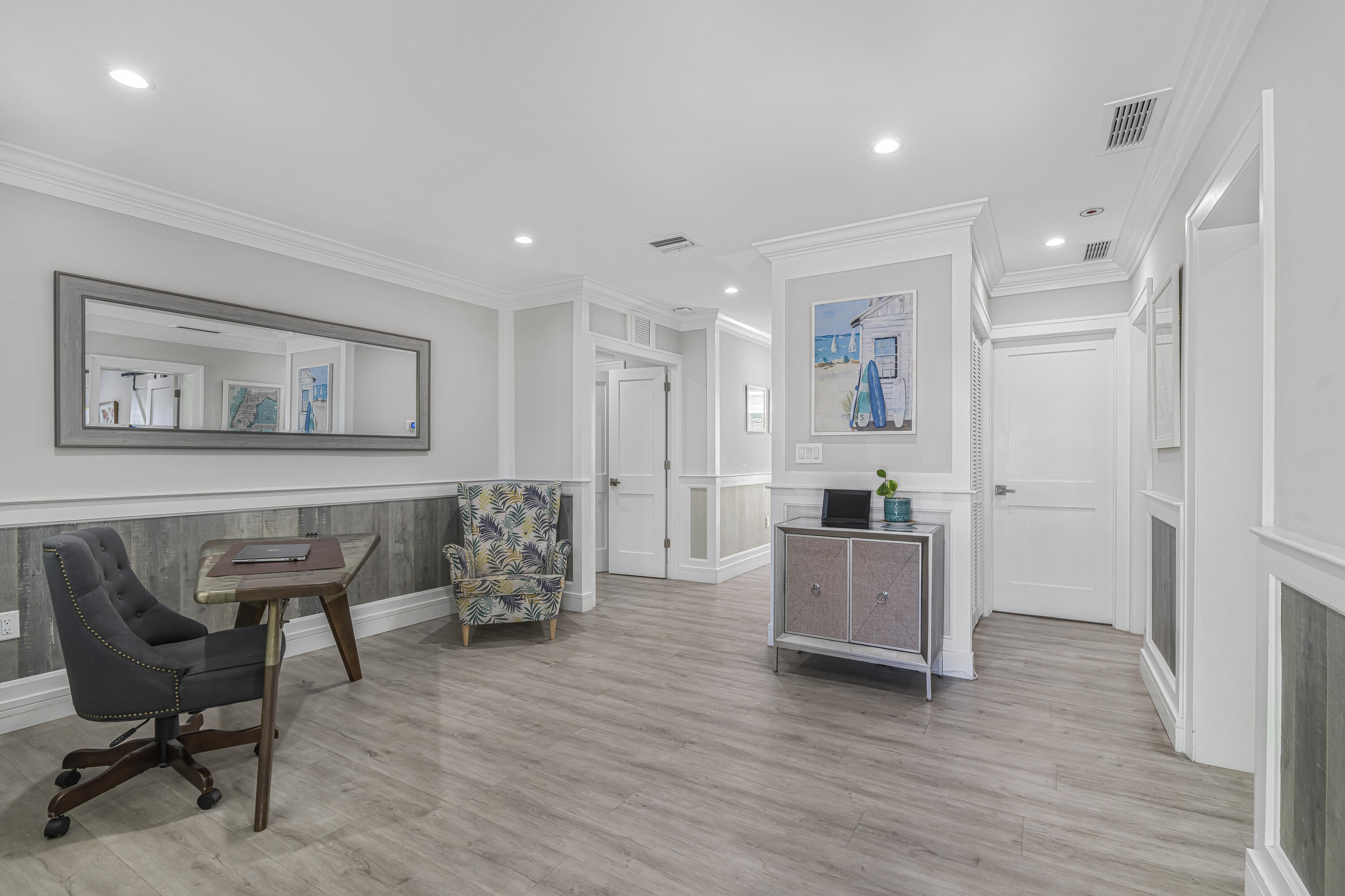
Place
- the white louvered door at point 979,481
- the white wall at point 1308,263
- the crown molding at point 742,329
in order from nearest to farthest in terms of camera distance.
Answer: the white wall at point 1308,263, the white louvered door at point 979,481, the crown molding at point 742,329

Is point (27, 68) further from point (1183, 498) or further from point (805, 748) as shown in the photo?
point (1183, 498)

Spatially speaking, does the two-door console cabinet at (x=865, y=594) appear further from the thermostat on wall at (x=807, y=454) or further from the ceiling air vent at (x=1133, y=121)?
the ceiling air vent at (x=1133, y=121)

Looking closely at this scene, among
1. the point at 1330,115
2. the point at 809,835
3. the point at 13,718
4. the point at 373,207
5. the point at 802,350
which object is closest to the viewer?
the point at 1330,115

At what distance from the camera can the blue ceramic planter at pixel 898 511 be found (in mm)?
3512

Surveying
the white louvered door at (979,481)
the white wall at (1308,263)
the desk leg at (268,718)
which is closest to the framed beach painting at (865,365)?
the white louvered door at (979,481)

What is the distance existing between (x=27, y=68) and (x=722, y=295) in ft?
13.8

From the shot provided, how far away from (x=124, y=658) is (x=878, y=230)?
13.1ft

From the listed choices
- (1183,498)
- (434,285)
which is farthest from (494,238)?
(1183,498)

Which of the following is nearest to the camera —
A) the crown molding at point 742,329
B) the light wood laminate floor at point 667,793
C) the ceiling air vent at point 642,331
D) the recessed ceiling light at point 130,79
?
the light wood laminate floor at point 667,793

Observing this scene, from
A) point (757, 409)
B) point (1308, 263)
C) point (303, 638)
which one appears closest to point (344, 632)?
point (303, 638)

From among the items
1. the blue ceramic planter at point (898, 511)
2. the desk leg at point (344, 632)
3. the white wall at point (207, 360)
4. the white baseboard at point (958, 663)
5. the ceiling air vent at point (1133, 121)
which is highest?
the ceiling air vent at point (1133, 121)

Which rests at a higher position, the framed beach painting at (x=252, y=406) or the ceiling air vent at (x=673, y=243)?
the ceiling air vent at (x=673, y=243)

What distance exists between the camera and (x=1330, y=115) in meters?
1.37

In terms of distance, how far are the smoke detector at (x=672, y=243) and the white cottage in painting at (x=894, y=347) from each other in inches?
47.4
